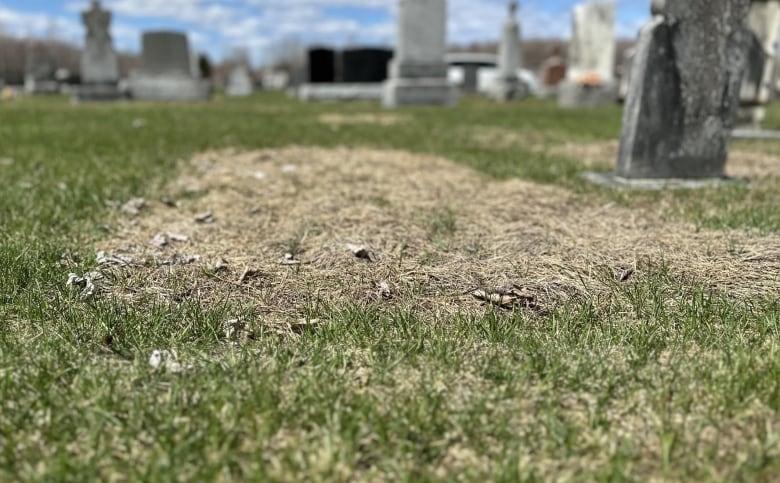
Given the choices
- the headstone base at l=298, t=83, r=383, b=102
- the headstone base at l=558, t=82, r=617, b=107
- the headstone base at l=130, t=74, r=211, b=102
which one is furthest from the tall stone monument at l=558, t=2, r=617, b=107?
the headstone base at l=130, t=74, r=211, b=102

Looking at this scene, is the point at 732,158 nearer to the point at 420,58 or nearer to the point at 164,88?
the point at 420,58

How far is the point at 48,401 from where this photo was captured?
1615 mm

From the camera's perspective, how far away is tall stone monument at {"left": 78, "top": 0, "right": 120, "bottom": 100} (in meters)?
17.8

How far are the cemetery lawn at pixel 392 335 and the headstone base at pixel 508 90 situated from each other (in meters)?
18.9

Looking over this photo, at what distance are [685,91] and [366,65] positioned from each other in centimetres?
1872

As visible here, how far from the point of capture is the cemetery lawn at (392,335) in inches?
56.9

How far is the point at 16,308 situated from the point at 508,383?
1852mm

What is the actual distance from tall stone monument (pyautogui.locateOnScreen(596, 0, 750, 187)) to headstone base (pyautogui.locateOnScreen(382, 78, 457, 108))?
11.5 meters

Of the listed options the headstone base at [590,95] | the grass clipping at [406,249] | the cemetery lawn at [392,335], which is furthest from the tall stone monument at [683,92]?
the headstone base at [590,95]

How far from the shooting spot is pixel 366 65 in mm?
22031

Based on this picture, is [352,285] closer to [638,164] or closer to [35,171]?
[638,164]

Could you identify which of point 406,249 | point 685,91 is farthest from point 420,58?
point 406,249

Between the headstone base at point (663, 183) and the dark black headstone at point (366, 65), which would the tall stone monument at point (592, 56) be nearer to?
the dark black headstone at point (366, 65)

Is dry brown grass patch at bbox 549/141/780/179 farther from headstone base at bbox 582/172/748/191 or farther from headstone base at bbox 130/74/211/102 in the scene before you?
headstone base at bbox 130/74/211/102
